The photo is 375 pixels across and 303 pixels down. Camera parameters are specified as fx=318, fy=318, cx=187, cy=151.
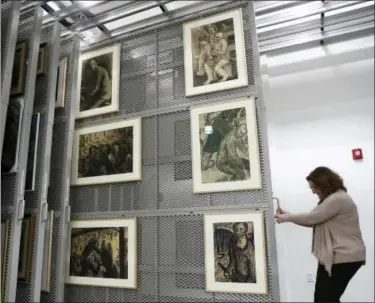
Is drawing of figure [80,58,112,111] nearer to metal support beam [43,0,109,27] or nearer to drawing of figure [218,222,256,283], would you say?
metal support beam [43,0,109,27]

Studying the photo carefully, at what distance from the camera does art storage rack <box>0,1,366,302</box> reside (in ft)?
7.58

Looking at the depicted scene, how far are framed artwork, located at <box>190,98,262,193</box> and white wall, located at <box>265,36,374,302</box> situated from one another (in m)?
1.09

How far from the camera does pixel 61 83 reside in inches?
115

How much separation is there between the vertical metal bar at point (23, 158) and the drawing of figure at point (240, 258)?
142 cm

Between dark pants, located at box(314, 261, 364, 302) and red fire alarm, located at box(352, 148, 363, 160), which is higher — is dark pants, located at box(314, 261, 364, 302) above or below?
below

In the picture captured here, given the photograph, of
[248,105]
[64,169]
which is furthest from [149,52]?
[64,169]

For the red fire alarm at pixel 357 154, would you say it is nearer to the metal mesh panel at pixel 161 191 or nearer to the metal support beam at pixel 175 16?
the metal mesh panel at pixel 161 191

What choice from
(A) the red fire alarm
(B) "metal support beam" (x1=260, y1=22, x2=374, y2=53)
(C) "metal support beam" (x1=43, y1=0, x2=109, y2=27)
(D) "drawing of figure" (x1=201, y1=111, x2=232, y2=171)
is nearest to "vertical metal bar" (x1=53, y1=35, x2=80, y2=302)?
(C) "metal support beam" (x1=43, y1=0, x2=109, y2=27)

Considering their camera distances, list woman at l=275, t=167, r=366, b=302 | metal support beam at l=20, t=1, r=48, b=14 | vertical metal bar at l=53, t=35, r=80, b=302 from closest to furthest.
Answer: woman at l=275, t=167, r=366, b=302, vertical metal bar at l=53, t=35, r=80, b=302, metal support beam at l=20, t=1, r=48, b=14

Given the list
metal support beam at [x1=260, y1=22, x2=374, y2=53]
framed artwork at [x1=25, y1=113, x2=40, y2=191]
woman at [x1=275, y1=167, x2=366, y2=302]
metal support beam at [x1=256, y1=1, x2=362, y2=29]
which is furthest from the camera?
metal support beam at [x1=260, y1=22, x2=374, y2=53]

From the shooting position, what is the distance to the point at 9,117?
8.23 feet

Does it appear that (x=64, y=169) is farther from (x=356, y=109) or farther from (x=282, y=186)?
(x=356, y=109)

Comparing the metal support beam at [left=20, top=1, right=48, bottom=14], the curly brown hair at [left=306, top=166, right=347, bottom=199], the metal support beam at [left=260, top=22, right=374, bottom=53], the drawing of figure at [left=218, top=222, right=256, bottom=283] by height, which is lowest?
the drawing of figure at [left=218, top=222, right=256, bottom=283]

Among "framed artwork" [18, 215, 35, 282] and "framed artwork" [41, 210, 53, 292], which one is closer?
"framed artwork" [18, 215, 35, 282]
